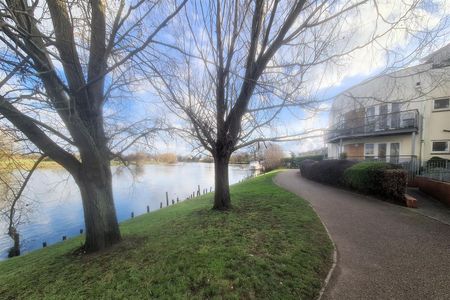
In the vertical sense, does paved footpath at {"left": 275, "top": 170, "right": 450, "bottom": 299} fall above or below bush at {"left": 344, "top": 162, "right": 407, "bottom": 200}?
below

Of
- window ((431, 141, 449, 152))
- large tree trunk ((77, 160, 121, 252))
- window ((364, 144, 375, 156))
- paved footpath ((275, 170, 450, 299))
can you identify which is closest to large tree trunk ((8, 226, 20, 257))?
large tree trunk ((77, 160, 121, 252))

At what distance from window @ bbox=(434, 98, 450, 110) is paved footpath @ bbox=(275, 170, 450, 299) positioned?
37.9 ft

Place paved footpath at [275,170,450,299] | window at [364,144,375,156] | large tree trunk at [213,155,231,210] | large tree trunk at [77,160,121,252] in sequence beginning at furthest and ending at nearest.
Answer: window at [364,144,375,156]
large tree trunk at [213,155,231,210]
large tree trunk at [77,160,121,252]
paved footpath at [275,170,450,299]

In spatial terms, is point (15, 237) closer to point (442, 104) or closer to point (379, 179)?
point (379, 179)

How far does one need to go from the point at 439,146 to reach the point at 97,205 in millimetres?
19745

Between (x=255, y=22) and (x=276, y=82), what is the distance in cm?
163

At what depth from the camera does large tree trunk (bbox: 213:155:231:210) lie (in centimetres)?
806

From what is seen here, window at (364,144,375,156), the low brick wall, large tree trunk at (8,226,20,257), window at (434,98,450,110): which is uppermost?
window at (434,98,450,110)

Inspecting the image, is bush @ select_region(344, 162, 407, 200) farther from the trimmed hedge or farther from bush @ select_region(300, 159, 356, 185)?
bush @ select_region(300, 159, 356, 185)

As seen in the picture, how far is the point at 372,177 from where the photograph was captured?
31.7 feet

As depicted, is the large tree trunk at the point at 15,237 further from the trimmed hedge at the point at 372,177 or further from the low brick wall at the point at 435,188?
the low brick wall at the point at 435,188

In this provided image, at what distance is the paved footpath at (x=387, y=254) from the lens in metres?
3.47

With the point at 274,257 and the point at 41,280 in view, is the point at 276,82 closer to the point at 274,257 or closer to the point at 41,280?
the point at 274,257

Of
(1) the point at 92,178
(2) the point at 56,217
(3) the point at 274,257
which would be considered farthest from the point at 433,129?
(2) the point at 56,217
